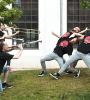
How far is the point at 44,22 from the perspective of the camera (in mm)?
22266

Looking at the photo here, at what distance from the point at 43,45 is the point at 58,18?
1.24 metres

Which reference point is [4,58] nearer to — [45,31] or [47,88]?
[47,88]

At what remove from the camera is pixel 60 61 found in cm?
1759

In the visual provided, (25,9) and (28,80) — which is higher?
(25,9)

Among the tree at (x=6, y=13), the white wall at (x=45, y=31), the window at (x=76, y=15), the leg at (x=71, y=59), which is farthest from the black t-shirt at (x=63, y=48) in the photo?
the window at (x=76, y=15)

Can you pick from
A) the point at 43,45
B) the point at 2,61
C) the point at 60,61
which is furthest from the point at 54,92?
the point at 43,45

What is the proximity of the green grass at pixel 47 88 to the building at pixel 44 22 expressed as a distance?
12.0 feet

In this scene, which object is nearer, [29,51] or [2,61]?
[2,61]

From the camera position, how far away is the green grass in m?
14.5

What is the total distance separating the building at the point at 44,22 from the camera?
2217 centimetres

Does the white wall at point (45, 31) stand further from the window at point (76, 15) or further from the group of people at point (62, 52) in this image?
the group of people at point (62, 52)

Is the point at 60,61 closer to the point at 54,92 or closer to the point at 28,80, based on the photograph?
the point at 28,80

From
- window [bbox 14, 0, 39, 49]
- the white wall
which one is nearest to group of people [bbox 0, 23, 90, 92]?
the white wall

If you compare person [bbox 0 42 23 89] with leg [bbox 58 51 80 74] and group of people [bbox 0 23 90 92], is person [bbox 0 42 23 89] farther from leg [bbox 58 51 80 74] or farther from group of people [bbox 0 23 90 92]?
leg [bbox 58 51 80 74]
